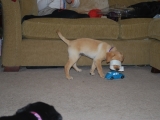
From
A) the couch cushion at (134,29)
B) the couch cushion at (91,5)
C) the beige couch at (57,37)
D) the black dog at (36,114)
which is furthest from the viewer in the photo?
the couch cushion at (91,5)

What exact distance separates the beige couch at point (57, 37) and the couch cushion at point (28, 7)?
0.4 inches

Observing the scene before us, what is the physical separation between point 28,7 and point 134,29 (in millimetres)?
1068

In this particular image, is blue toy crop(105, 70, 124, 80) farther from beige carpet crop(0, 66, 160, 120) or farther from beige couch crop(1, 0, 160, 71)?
beige couch crop(1, 0, 160, 71)

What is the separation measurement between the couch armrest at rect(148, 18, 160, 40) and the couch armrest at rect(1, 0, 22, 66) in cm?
120

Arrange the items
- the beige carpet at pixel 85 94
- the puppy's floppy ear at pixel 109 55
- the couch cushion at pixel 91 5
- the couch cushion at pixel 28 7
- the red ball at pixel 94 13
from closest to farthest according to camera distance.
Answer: the beige carpet at pixel 85 94, the puppy's floppy ear at pixel 109 55, the couch cushion at pixel 28 7, the red ball at pixel 94 13, the couch cushion at pixel 91 5

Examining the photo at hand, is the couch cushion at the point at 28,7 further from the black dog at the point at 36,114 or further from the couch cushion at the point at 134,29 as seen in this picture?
the black dog at the point at 36,114

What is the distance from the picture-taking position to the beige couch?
2115 millimetres

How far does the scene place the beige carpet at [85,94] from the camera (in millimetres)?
1392

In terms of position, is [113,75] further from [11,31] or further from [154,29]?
[11,31]

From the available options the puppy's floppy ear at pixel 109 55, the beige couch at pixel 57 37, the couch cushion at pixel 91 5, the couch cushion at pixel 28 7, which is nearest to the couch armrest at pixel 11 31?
the beige couch at pixel 57 37

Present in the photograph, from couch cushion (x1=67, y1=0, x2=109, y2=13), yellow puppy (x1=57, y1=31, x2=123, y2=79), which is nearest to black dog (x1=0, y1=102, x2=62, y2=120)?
yellow puppy (x1=57, y1=31, x2=123, y2=79)

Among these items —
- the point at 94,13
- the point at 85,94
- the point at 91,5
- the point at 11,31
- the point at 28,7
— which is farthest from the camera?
the point at 91,5

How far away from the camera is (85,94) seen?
5.52 ft

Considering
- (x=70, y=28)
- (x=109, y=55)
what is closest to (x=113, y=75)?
(x=109, y=55)
